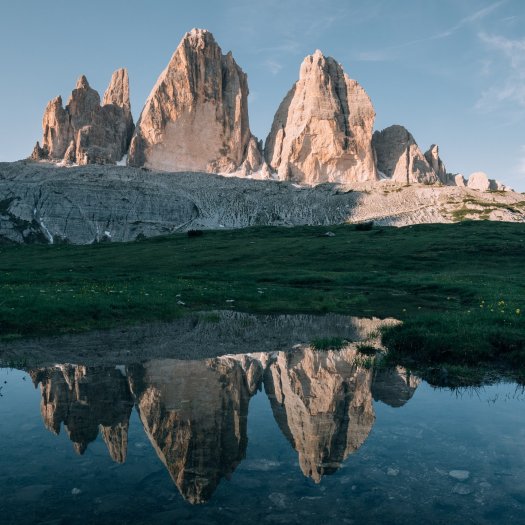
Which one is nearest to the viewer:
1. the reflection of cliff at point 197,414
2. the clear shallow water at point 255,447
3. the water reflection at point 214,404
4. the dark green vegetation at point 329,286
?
the clear shallow water at point 255,447

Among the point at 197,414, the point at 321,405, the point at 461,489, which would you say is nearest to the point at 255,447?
the point at 197,414

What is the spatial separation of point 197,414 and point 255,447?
173 cm

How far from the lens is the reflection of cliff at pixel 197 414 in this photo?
27.5 feet

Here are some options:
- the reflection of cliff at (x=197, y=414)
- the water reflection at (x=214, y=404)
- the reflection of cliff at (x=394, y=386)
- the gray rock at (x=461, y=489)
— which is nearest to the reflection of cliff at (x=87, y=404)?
the water reflection at (x=214, y=404)

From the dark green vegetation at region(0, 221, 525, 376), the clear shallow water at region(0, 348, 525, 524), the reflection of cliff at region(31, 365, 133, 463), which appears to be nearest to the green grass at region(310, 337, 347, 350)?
the dark green vegetation at region(0, 221, 525, 376)

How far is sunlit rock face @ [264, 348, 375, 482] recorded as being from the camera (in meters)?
9.14

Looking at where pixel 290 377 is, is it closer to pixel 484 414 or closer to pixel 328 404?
pixel 328 404

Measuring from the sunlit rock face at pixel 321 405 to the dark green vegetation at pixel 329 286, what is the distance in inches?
125

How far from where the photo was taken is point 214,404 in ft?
36.5

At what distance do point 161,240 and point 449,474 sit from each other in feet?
310

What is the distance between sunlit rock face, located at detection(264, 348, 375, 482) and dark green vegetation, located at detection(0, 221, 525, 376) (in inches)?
125

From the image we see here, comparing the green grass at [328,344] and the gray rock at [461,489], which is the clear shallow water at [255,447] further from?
the green grass at [328,344]

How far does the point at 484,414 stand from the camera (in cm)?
1105

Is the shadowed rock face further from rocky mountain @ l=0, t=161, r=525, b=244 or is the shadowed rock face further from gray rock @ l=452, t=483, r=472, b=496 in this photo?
rocky mountain @ l=0, t=161, r=525, b=244
